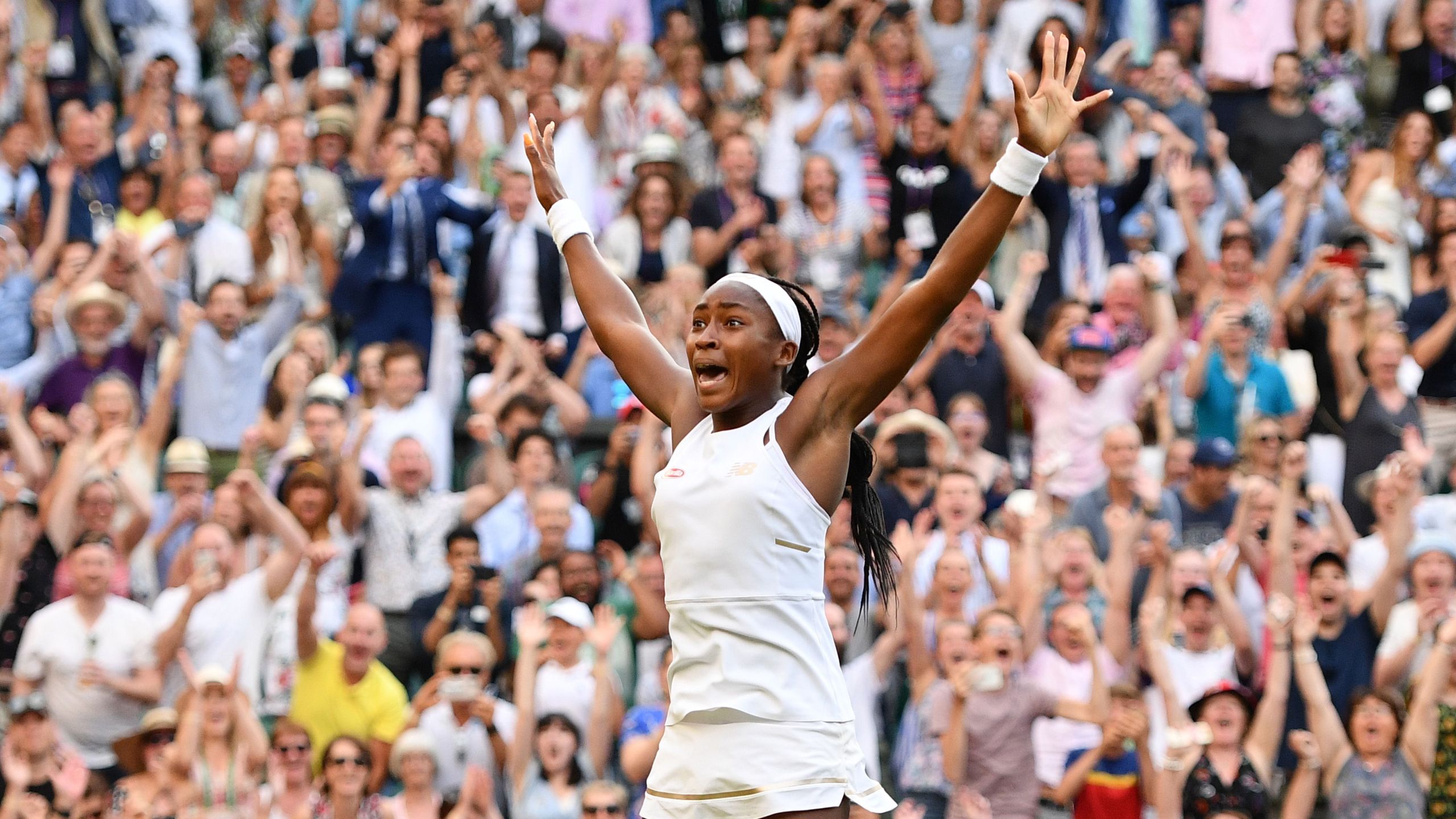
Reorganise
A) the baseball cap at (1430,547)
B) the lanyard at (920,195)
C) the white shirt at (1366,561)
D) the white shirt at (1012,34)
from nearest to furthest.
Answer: the baseball cap at (1430,547) → the white shirt at (1366,561) → the lanyard at (920,195) → the white shirt at (1012,34)

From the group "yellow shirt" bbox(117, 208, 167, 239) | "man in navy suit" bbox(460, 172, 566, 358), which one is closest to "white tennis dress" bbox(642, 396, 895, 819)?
"man in navy suit" bbox(460, 172, 566, 358)

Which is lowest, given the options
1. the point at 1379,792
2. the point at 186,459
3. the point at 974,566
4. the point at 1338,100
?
the point at 1379,792

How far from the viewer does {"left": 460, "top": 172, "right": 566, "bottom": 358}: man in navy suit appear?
1169 cm

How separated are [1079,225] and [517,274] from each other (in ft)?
10.9

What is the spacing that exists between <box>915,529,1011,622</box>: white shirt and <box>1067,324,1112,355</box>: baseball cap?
1.50 m

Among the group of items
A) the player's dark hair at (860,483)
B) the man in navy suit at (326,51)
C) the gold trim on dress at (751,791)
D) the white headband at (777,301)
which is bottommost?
the gold trim on dress at (751,791)

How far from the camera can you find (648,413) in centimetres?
959

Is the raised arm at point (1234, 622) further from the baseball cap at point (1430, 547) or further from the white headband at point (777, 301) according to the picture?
the white headband at point (777, 301)

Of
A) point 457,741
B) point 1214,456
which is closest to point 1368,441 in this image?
point 1214,456

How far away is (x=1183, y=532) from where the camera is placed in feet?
32.3

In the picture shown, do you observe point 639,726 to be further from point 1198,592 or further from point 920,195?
point 920,195

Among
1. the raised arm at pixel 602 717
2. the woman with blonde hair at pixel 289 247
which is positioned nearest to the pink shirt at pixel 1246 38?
the woman with blonde hair at pixel 289 247

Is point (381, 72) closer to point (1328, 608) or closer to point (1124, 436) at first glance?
point (1124, 436)

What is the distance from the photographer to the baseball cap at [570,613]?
8.83 metres
